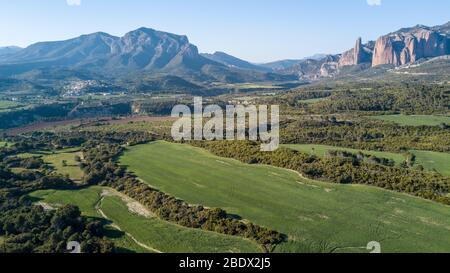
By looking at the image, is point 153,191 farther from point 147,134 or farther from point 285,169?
point 147,134

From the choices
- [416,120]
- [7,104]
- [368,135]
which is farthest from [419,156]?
[7,104]

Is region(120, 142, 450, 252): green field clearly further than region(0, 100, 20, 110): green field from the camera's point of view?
No

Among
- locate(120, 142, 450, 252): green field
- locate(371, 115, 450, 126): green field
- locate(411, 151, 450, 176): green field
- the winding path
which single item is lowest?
the winding path

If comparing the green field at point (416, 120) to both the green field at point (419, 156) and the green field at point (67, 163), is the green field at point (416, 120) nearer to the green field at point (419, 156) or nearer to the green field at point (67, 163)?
the green field at point (419, 156)

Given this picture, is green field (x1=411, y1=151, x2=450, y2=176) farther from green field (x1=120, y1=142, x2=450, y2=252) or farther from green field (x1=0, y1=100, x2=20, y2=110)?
green field (x1=0, y1=100, x2=20, y2=110)

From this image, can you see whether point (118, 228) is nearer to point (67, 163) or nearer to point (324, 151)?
point (67, 163)

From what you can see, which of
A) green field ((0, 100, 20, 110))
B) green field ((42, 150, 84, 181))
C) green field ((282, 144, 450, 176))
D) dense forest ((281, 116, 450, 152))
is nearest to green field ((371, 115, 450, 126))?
dense forest ((281, 116, 450, 152))
